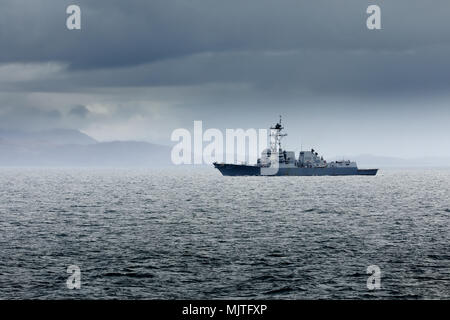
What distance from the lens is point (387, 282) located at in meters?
31.7

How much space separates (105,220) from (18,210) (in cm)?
2241

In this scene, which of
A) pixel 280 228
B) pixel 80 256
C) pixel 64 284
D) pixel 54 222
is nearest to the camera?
pixel 64 284

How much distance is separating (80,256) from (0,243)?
10865 millimetres

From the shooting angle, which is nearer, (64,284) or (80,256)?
(64,284)

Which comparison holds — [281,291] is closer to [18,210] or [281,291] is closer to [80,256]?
[80,256]

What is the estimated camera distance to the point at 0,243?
46.4 metres
